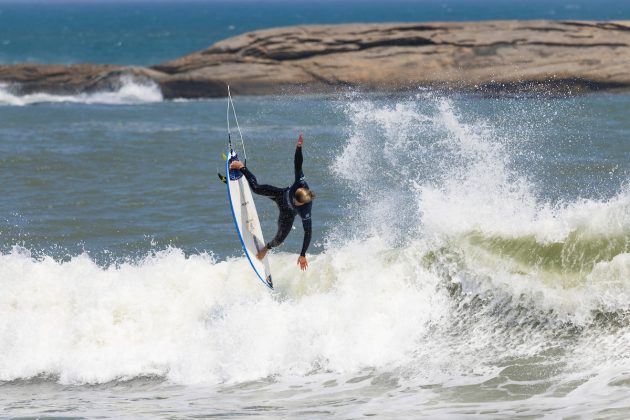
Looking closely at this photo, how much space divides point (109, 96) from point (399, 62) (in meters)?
9.54

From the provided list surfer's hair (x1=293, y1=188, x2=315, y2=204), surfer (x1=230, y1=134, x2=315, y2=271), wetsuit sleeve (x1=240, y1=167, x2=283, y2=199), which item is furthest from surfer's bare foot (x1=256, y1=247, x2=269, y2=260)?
surfer's hair (x1=293, y1=188, x2=315, y2=204)

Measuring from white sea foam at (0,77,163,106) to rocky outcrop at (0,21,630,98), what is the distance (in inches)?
13.0

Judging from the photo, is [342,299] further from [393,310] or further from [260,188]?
[260,188]

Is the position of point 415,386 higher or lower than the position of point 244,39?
lower

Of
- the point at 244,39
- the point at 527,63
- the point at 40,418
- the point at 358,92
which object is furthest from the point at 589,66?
the point at 40,418

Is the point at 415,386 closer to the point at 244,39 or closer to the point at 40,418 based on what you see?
the point at 40,418

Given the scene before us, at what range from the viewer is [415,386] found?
10258 mm

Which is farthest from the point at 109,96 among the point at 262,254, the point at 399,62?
the point at 262,254

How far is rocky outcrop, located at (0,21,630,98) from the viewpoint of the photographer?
3167cm

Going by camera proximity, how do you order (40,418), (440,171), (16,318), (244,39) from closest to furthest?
(40,418) → (16,318) → (440,171) → (244,39)

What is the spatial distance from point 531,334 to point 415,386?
5.14 feet

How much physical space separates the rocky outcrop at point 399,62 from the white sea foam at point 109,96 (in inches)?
13.0

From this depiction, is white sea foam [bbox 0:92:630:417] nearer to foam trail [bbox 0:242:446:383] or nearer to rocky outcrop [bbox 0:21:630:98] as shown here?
foam trail [bbox 0:242:446:383]

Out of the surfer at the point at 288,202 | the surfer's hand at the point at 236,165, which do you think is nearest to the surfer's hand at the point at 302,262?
the surfer at the point at 288,202
